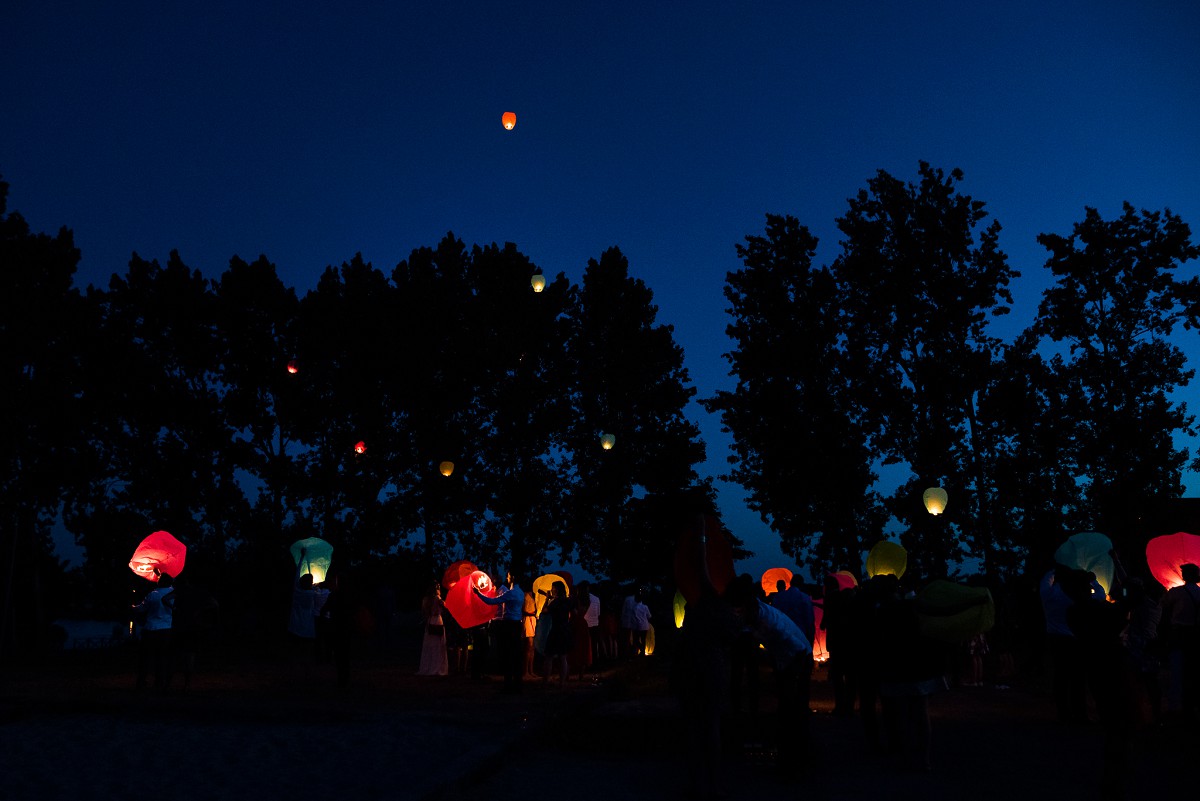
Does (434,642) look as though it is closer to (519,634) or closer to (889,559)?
(519,634)

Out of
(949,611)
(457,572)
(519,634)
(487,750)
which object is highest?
(457,572)

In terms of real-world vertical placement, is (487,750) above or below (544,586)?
below

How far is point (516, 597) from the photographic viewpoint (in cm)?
1536

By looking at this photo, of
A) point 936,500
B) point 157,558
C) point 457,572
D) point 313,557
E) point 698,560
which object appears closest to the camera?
point 698,560

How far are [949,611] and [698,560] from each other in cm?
254

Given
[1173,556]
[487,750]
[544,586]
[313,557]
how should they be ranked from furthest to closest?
[313,557] < [544,586] < [1173,556] < [487,750]

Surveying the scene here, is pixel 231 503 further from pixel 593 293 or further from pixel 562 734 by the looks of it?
pixel 562 734

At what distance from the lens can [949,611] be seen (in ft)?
28.3

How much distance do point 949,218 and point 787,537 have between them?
11.7m

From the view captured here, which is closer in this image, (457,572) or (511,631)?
(511,631)

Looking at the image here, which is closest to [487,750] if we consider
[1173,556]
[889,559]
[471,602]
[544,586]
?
[471,602]

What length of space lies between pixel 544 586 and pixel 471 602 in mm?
2330

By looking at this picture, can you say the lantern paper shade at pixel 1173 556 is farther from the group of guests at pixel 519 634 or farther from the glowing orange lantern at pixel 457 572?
the glowing orange lantern at pixel 457 572

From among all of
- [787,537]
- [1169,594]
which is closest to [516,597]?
[1169,594]
